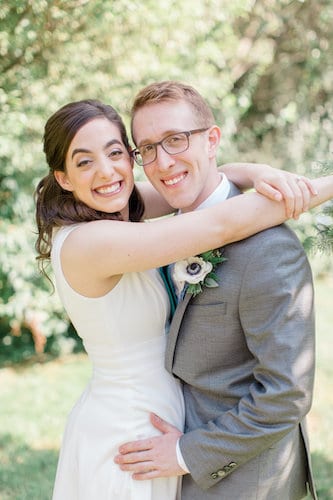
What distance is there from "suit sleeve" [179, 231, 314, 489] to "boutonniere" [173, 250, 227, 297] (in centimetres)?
13

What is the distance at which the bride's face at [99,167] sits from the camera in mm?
2486

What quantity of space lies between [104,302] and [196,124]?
0.78 metres

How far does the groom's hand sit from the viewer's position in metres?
2.32

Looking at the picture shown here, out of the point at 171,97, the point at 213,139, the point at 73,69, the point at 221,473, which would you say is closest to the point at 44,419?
the point at 73,69

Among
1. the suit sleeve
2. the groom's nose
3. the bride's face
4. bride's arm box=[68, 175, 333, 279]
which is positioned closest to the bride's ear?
the bride's face

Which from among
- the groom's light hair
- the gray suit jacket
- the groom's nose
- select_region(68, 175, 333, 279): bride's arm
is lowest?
the gray suit jacket

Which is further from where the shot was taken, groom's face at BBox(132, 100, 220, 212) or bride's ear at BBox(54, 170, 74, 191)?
bride's ear at BBox(54, 170, 74, 191)

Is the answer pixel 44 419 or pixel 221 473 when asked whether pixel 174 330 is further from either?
pixel 44 419

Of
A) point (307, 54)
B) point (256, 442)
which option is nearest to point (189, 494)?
point (256, 442)

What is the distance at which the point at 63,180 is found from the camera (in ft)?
8.64

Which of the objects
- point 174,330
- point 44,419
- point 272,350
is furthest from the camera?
point 44,419

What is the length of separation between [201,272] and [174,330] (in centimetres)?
28

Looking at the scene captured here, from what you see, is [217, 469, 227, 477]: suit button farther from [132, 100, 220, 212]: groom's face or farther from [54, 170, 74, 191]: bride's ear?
[54, 170, 74, 191]: bride's ear

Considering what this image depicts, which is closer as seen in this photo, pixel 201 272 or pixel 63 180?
pixel 201 272
